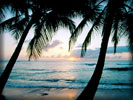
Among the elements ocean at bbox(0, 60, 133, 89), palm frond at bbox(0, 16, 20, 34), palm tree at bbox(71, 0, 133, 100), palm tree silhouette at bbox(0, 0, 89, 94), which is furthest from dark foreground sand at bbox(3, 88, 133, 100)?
palm frond at bbox(0, 16, 20, 34)

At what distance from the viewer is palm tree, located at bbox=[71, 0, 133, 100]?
2.78 meters

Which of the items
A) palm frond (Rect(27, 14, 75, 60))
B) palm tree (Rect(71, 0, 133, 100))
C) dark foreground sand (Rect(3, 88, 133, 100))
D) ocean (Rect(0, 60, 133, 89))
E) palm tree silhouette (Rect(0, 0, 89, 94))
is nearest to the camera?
palm tree (Rect(71, 0, 133, 100))

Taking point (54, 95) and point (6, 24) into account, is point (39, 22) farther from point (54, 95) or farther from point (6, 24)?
point (54, 95)

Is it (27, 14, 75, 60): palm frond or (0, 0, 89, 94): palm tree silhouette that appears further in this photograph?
(27, 14, 75, 60): palm frond

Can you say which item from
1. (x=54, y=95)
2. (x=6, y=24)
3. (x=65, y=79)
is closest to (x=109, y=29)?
(x=6, y=24)

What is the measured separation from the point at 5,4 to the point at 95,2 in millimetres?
2791

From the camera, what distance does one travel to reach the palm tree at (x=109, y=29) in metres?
2.78

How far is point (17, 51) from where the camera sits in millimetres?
3572

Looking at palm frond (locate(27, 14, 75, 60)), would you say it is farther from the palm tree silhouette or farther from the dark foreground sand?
the dark foreground sand

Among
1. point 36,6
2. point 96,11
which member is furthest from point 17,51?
point 96,11

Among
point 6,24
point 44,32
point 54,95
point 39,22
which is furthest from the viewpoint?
point 54,95

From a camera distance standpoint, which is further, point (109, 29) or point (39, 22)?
point (39, 22)

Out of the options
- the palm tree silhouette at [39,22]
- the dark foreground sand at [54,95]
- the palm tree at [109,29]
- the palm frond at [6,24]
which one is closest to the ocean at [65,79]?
the palm tree at [109,29]

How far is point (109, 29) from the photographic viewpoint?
288cm
